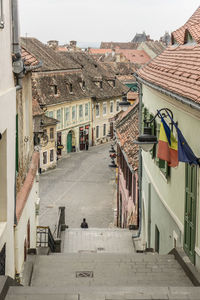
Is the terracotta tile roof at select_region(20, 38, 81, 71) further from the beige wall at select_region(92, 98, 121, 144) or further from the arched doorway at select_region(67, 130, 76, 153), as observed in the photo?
the arched doorway at select_region(67, 130, 76, 153)

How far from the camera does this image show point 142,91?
54.7 ft

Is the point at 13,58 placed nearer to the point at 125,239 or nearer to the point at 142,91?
the point at 142,91

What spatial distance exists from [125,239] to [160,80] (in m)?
9.75

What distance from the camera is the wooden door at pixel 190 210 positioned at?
8594 millimetres

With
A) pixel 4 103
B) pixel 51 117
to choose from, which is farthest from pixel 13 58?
pixel 51 117

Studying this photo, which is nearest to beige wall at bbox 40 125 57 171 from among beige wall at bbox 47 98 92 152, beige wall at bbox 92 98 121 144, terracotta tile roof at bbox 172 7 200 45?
beige wall at bbox 47 98 92 152

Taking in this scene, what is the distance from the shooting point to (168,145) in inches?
362

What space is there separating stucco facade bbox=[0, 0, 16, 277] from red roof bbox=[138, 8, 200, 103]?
2867 millimetres

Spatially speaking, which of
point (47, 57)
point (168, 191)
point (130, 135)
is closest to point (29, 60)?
point (168, 191)

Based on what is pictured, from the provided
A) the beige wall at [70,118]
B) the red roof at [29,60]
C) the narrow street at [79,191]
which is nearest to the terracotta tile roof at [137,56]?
the beige wall at [70,118]

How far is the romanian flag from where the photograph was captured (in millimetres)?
8961

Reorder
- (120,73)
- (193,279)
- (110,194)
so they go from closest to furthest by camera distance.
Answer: (193,279) < (110,194) < (120,73)

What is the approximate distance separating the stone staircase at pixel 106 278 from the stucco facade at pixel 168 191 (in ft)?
2.36

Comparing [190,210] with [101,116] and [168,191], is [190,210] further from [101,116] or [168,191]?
[101,116]
